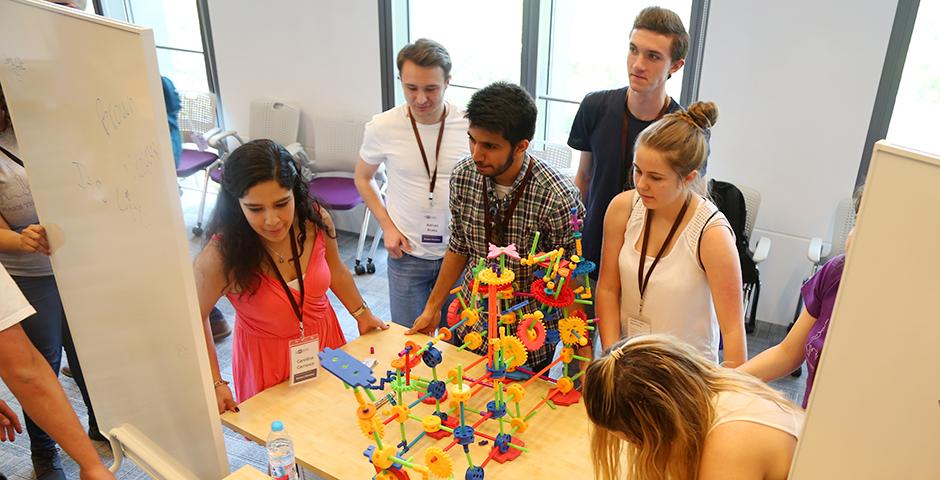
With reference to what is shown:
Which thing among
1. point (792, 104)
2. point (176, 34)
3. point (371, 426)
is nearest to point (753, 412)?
point (371, 426)

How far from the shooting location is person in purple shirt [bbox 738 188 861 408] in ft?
5.52

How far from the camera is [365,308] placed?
7.72ft

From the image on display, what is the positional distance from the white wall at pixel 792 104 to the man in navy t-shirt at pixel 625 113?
1375 mm

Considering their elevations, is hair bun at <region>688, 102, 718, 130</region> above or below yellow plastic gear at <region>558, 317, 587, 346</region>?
above

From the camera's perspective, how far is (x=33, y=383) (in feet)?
5.66

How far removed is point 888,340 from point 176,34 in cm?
599

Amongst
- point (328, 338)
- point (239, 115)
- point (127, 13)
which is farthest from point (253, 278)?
point (127, 13)

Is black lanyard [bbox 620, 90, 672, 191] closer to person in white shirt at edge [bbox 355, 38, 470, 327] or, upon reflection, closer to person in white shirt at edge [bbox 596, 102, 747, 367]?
person in white shirt at edge [bbox 596, 102, 747, 367]

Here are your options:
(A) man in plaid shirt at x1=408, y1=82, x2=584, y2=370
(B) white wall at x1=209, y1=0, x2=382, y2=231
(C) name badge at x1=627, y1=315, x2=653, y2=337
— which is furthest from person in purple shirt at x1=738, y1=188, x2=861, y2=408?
(B) white wall at x1=209, y1=0, x2=382, y2=231

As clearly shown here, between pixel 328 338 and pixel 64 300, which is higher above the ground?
pixel 64 300

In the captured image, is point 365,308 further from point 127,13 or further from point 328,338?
point 127,13

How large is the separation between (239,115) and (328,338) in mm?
3683

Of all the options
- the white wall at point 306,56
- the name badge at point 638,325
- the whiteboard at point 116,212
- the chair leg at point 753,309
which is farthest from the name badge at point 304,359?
the white wall at point 306,56

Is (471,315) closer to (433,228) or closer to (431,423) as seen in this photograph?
(431,423)
